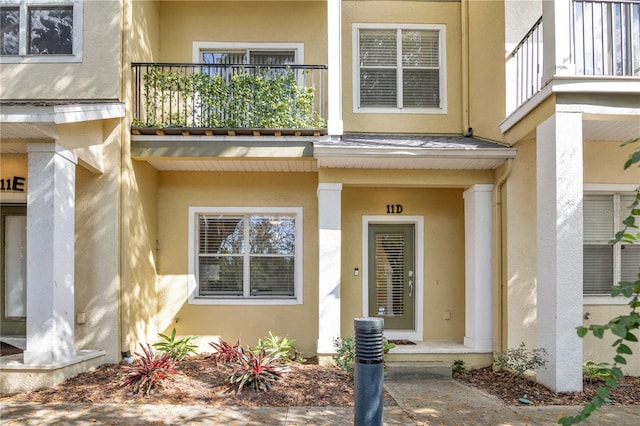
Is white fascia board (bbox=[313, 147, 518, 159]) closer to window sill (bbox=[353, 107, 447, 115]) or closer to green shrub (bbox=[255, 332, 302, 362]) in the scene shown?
window sill (bbox=[353, 107, 447, 115])

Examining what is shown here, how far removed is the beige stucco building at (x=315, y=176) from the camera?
6320 millimetres

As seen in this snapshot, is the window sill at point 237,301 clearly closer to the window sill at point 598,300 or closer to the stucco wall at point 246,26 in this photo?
the stucco wall at point 246,26

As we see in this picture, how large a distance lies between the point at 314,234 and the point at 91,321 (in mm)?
4030

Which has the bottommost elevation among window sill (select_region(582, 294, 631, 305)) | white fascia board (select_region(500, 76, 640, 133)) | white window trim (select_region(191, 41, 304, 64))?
window sill (select_region(582, 294, 631, 305))

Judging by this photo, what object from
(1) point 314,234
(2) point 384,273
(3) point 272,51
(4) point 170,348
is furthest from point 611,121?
(4) point 170,348

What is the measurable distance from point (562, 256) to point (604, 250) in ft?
8.08

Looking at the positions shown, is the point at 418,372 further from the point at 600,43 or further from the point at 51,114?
the point at 51,114

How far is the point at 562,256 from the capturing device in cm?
598

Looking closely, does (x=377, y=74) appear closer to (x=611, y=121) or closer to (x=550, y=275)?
(x=611, y=121)

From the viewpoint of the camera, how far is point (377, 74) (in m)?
9.33

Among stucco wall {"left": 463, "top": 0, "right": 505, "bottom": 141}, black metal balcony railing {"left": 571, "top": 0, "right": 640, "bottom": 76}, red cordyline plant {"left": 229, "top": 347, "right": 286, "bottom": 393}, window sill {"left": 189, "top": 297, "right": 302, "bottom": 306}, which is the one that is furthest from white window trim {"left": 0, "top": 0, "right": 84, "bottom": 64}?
black metal balcony railing {"left": 571, "top": 0, "right": 640, "bottom": 76}

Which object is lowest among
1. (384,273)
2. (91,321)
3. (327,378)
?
(327,378)

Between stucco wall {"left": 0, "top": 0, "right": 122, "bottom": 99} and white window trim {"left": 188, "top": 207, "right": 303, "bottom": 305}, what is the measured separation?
273 cm

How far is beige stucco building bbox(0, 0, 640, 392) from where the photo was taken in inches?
249
